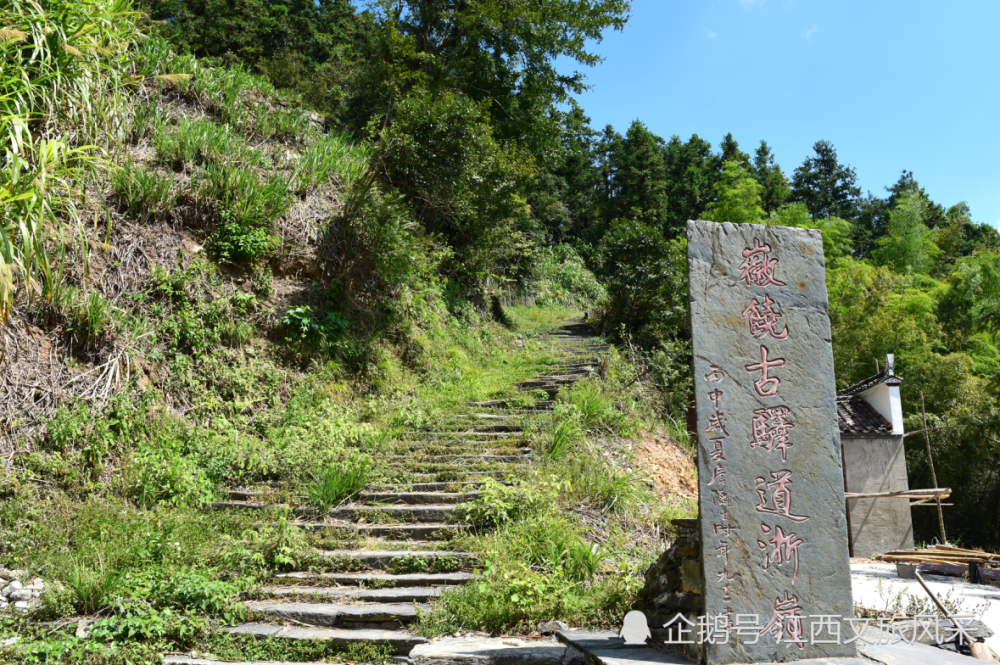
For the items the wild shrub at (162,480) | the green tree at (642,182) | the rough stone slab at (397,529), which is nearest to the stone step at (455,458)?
the rough stone slab at (397,529)

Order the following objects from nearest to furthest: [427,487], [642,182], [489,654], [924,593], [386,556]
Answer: [489,654] < [386,556] < [427,487] < [924,593] < [642,182]

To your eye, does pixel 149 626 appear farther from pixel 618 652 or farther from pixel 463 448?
pixel 463 448

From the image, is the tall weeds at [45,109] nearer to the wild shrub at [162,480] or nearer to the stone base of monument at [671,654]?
the wild shrub at [162,480]

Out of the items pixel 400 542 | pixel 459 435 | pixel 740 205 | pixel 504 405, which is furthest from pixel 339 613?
pixel 740 205

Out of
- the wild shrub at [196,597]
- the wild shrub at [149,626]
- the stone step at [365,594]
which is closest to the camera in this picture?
the wild shrub at [149,626]

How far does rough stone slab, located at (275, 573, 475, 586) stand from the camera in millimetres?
5121

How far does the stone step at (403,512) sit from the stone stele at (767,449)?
3.04 m

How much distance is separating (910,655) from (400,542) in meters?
3.92

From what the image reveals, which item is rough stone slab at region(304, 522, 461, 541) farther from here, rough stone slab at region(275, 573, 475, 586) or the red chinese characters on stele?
the red chinese characters on stele

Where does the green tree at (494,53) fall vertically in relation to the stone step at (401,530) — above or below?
above

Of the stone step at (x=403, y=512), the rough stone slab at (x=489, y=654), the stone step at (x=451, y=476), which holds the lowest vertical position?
the rough stone slab at (x=489, y=654)

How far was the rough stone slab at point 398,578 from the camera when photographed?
5.12 m

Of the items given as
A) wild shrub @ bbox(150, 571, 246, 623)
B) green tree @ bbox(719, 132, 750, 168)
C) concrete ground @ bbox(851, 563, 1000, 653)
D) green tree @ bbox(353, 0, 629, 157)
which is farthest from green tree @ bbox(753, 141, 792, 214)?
wild shrub @ bbox(150, 571, 246, 623)

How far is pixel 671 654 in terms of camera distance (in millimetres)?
3730
